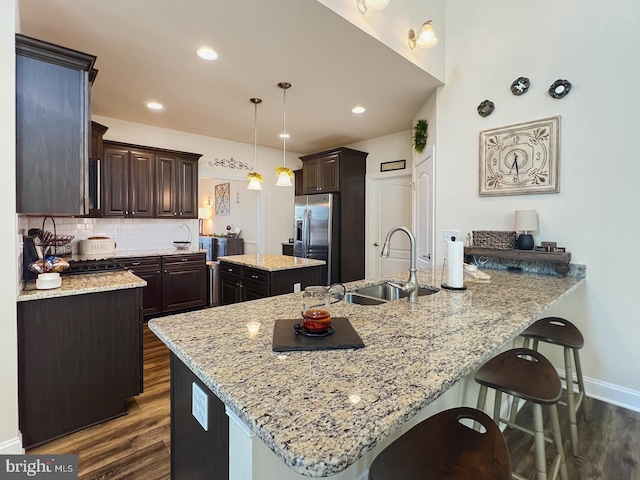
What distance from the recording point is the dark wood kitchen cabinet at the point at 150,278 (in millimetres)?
3943

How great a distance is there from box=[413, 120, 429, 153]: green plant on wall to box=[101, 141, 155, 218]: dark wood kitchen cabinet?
3.47 metres

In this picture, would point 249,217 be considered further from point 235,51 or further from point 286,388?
point 286,388

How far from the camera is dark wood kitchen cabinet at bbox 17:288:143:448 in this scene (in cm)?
179

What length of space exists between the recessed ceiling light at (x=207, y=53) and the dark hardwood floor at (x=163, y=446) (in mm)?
2742

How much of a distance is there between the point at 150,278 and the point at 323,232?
249 centimetres

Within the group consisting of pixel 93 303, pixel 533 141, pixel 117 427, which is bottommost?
pixel 117 427

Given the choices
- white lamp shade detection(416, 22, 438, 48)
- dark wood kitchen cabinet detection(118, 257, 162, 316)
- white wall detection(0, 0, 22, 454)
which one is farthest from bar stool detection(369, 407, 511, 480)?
dark wood kitchen cabinet detection(118, 257, 162, 316)

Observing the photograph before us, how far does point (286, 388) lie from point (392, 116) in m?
4.04

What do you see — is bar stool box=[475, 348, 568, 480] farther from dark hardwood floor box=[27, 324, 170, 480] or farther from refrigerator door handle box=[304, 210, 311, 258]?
refrigerator door handle box=[304, 210, 311, 258]

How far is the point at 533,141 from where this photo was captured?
2.62 m

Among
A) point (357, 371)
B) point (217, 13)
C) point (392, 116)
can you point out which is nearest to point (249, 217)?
point (392, 116)

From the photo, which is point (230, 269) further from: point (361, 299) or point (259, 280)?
point (361, 299)

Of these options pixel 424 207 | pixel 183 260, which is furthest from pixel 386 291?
pixel 183 260

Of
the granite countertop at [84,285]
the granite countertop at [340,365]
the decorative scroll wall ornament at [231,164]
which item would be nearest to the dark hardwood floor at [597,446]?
the granite countertop at [340,365]
